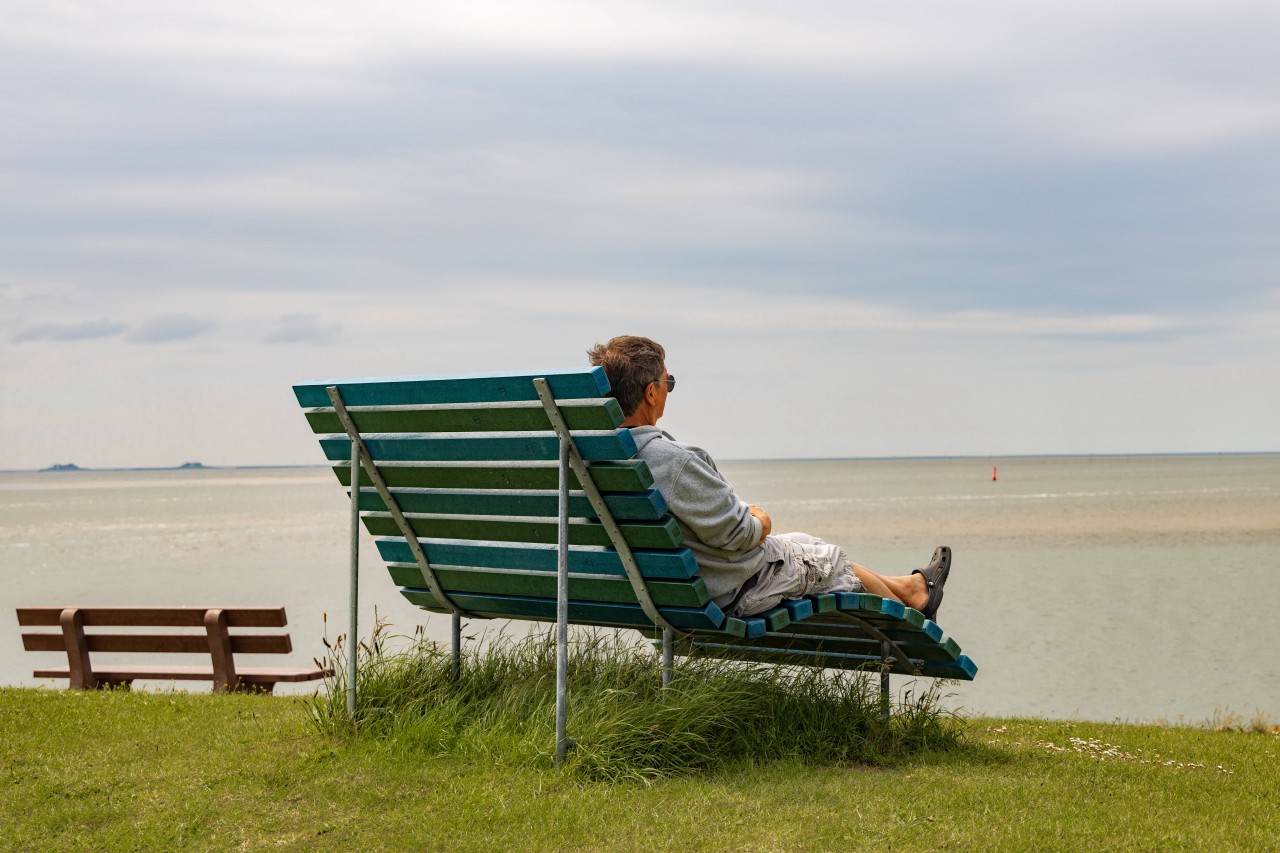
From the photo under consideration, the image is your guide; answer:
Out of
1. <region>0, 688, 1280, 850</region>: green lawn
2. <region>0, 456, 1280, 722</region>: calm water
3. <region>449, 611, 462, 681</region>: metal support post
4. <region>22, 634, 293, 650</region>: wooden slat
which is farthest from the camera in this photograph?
<region>0, 456, 1280, 722</region>: calm water

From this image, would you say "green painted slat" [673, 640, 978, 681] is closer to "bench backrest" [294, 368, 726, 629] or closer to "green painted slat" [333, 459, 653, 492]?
"bench backrest" [294, 368, 726, 629]

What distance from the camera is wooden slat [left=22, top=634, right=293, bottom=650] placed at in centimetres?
848

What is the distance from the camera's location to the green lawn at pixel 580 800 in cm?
409

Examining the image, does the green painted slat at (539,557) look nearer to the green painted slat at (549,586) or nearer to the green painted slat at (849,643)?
the green painted slat at (549,586)

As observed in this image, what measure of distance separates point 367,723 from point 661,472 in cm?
170

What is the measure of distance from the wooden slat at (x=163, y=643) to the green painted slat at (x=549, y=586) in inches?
115

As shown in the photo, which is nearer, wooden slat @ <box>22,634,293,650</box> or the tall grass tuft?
the tall grass tuft

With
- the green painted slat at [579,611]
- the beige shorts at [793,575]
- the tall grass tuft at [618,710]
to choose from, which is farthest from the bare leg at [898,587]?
the green painted slat at [579,611]

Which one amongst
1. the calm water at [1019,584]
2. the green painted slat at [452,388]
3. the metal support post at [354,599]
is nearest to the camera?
the green painted slat at [452,388]

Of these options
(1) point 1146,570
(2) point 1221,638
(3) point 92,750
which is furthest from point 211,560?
(3) point 92,750

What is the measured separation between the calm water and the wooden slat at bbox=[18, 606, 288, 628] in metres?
0.50

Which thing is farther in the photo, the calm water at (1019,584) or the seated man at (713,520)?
the calm water at (1019,584)

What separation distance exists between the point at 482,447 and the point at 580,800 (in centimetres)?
144

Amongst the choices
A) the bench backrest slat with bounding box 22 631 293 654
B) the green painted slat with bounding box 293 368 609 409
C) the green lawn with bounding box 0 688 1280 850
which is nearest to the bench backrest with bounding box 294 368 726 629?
the green painted slat with bounding box 293 368 609 409
